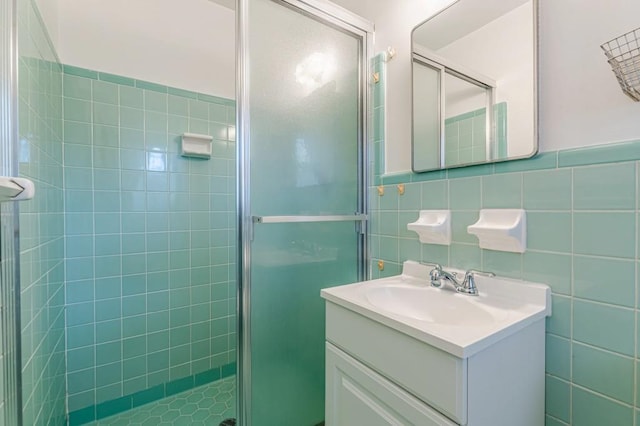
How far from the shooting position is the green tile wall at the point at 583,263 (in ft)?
2.55

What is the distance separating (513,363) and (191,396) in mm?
1936

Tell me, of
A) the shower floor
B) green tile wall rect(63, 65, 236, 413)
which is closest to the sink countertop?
green tile wall rect(63, 65, 236, 413)

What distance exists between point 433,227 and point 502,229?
263 mm

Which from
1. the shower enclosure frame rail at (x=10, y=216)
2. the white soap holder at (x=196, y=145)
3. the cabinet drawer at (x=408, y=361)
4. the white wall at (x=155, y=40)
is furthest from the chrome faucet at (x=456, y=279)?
the white wall at (x=155, y=40)

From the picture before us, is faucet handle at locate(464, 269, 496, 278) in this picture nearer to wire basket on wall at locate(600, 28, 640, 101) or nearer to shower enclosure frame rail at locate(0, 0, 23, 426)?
wire basket on wall at locate(600, 28, 640, 101)

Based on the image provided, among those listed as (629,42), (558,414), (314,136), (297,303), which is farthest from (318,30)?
(558,414)

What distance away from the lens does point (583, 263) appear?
0.85 meters

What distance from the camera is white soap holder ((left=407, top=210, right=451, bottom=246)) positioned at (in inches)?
47.3

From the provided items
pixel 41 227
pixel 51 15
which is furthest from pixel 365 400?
pixel 51 15

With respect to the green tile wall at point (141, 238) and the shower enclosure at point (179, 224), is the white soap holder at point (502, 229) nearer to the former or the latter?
the shower enclosure at point (179, 224)

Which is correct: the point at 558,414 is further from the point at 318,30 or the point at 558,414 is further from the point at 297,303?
the point at 318,30

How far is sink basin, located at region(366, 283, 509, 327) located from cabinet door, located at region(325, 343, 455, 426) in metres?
0.21

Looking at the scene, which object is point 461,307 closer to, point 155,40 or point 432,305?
point 432,305

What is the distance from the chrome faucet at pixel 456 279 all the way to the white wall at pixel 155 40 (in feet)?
6.05
